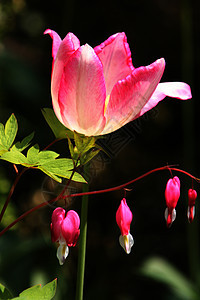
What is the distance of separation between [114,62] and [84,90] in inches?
2.9

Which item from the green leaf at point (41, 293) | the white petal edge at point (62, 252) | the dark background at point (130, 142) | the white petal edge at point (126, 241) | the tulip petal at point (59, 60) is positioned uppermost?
the tulip petal at point (59, 60)

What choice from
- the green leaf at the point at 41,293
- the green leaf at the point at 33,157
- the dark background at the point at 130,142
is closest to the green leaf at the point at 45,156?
the green leaf at the point at 33,157

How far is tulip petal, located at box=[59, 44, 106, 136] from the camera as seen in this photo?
410 millimetres

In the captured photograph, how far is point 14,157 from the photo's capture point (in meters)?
0.42

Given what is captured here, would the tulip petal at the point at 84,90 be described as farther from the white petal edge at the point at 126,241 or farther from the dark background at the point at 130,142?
the dark background at the point at 130,142

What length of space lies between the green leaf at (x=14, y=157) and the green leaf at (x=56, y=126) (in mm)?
44

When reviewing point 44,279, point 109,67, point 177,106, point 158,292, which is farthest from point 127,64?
point 177,106

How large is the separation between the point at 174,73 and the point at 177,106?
0.19 meters

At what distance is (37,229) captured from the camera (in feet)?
8.46

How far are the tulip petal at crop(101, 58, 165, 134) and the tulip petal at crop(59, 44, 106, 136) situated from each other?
13 millimetres

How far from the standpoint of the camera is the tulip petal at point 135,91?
405mm

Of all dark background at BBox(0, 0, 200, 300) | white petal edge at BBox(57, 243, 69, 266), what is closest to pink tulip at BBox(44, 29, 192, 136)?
white petal edge at BBox(57, 243, 69, 266)

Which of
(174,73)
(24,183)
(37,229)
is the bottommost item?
(37,229)

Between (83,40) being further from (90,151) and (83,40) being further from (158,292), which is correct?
(90,151)
